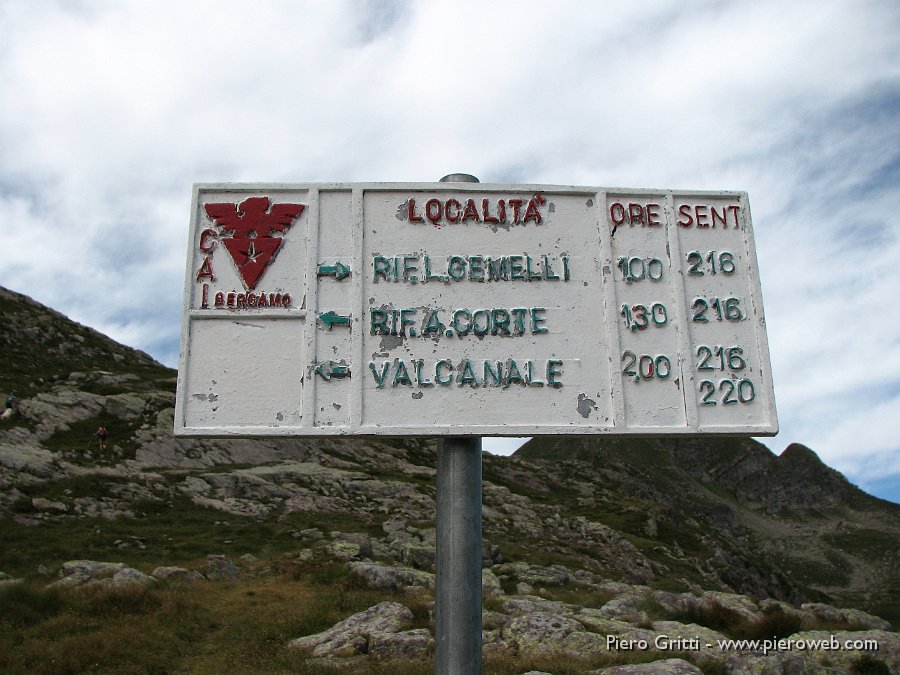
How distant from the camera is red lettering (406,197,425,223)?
319 inches

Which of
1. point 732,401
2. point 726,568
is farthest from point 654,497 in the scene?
point 732,401

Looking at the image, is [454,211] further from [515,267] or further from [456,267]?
[515,267]

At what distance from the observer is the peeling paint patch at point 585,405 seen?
7559 millimetres

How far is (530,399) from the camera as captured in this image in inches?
297

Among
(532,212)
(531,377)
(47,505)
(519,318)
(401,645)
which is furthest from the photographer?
(47,505)

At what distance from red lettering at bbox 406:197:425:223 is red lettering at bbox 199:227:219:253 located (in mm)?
2251

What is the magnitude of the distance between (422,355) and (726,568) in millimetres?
63407

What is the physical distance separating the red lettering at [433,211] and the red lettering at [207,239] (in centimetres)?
248

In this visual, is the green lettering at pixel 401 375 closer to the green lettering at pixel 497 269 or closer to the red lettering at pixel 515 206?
the green lettering at pixel 497 269

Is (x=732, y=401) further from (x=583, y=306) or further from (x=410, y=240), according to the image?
(x=410, y=240)

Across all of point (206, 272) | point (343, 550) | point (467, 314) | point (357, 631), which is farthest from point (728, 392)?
point (343, 550)

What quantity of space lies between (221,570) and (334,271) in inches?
865

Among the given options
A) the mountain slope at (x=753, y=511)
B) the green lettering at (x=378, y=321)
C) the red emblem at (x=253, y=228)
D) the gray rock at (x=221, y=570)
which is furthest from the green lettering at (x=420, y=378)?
the mountain slope at (x=753, y=511)

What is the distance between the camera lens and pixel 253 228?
794cm
